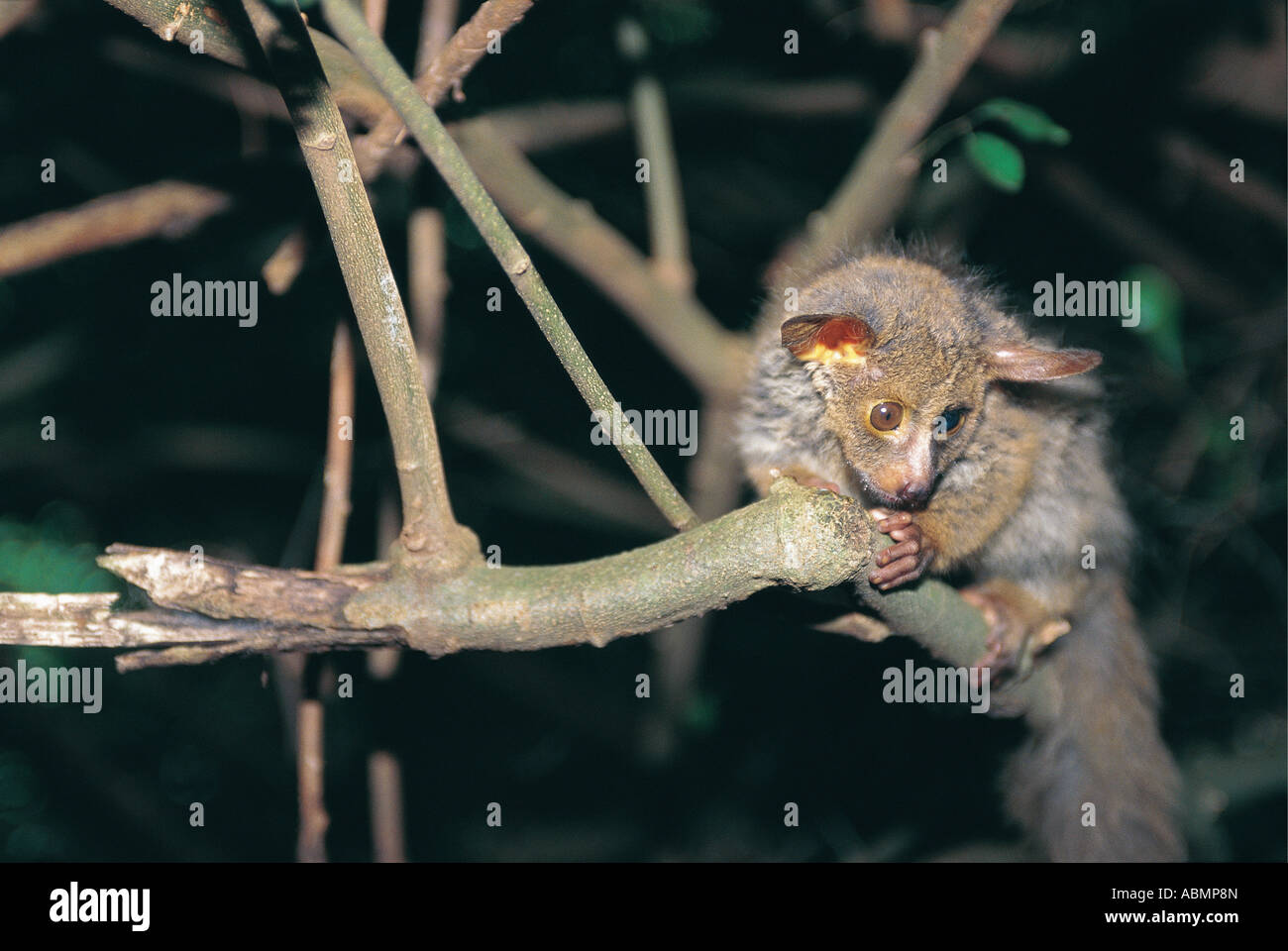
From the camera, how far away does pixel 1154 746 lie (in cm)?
398

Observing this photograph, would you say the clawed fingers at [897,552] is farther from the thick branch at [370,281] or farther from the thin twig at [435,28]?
the thin twig at [435,28]

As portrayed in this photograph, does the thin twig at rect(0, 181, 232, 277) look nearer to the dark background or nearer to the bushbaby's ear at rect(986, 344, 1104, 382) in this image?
the dark background

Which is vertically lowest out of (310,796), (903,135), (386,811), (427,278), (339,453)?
(386,811)

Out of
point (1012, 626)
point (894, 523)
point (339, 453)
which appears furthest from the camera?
point (1012, 626)

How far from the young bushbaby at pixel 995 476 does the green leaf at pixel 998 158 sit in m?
0.36

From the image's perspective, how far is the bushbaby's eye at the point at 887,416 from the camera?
2.80m

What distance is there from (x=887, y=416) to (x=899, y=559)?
0.55 metres

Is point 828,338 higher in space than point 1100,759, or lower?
higher

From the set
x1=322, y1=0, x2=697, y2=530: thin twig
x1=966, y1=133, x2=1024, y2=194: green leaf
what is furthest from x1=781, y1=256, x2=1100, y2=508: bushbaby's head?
x1=322, y1=0, x2=697, y2=530: thin twig

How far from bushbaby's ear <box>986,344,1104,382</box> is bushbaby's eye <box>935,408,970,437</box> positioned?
0.57 ft

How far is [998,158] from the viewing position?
2922mm

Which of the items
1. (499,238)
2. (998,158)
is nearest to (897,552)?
(499,238)

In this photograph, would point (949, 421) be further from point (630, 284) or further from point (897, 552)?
point (630, 284)

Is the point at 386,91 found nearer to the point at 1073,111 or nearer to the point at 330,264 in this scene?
the point at 330,264
